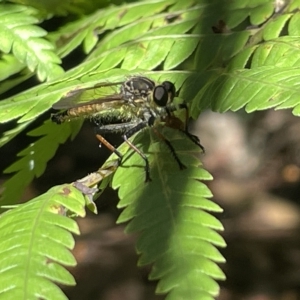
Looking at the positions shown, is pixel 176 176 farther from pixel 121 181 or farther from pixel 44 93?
pixel 44 93

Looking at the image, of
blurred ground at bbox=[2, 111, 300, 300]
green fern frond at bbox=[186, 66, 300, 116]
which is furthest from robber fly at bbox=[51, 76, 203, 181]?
blurred ground at bbox=[2, 111, 300, 300]

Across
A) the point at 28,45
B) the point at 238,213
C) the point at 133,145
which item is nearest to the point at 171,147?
the point at 133,145

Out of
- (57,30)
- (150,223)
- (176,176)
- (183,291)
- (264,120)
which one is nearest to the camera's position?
(183,291)

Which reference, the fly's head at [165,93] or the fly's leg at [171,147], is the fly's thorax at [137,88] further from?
the fly's leg at [171,147]

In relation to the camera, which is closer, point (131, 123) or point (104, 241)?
point (131, 123)

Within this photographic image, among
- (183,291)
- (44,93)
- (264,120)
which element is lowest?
(264,120)

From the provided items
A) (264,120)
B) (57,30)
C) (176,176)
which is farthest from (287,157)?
(176,176)

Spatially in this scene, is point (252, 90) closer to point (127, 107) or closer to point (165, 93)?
point (165, 93)
